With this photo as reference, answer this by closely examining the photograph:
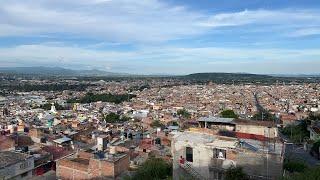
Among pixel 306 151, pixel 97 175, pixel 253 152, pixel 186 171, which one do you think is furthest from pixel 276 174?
pixel 306 151

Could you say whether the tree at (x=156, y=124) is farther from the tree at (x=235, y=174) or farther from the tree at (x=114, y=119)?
the tree at (x=235, y=174)

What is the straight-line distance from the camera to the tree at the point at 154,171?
62.8ft

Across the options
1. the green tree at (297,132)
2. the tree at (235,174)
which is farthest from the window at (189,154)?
the green tree at (297,132)

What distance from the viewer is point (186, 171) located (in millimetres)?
17422

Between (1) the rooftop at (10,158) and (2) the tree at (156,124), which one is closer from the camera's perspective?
(1) the rooftop at (10,158)

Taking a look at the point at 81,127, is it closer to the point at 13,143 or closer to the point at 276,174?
the point at 13,143

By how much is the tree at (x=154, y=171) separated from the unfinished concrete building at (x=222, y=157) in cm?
186

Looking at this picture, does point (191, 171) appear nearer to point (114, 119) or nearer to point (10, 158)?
point (10, 158)

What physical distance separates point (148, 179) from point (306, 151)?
1875 centimetres

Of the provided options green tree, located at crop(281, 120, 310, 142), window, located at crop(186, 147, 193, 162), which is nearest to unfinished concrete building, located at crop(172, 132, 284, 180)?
window, located at crop(186, 147, 193, 162)

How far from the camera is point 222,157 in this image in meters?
17.1

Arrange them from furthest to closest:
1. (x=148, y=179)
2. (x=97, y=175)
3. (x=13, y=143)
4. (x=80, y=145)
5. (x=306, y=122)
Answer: (x=306, y=122), (x=80, y=145), (x=13, y=143), (x=97, y=175), (x=148, y=179)

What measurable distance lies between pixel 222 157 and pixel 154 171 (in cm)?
403

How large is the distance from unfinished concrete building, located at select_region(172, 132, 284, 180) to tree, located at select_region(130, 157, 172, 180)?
1857 millimetres
